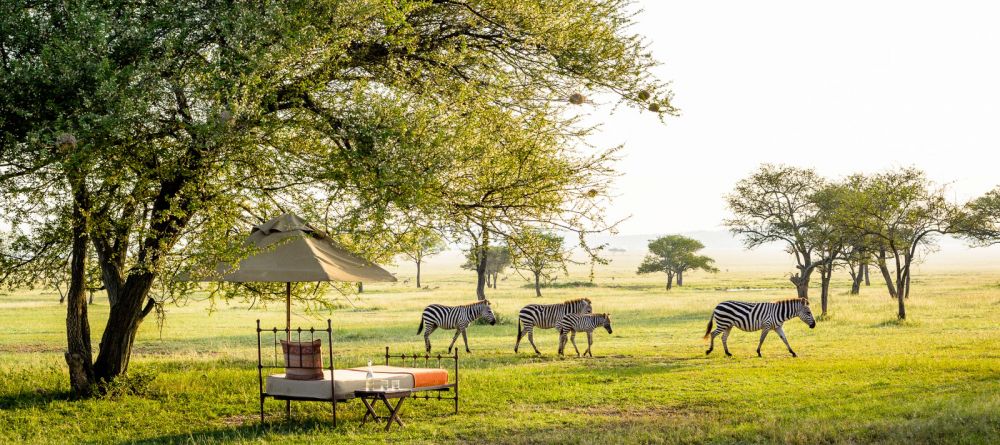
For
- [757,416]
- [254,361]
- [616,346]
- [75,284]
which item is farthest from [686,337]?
[75,284]

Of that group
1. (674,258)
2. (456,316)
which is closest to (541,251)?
(456,316)

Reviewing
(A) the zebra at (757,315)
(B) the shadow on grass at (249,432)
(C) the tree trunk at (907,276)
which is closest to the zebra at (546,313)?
(A) the zebra at (757,315)

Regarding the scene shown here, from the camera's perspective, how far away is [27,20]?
1303 centimetres

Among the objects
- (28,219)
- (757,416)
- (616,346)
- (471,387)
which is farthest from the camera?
(616,346)

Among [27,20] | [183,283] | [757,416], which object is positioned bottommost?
[757,416]

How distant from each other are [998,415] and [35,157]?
13998 mm

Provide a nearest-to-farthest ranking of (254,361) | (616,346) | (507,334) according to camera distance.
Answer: (254,361) < (616,346) < (507,334)

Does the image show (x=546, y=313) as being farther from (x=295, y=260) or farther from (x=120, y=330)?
(x=295, y=260)

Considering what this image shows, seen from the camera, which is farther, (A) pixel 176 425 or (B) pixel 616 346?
(B) pixel 616 346

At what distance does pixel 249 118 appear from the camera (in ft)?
45.8

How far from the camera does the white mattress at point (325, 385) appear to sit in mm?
13578

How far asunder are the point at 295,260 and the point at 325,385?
1.96 meters

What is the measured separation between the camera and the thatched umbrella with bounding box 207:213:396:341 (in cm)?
1387

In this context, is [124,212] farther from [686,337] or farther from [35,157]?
[686,337]
